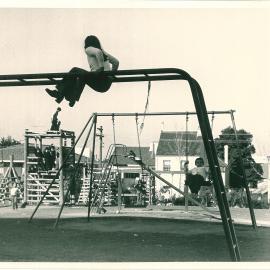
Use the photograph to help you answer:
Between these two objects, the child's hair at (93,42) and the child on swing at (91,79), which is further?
the child's hair at (93,42)

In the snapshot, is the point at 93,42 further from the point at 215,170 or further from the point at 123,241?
the point at 123,241

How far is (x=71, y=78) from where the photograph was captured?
683 centimetres

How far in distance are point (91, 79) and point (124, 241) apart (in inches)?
113

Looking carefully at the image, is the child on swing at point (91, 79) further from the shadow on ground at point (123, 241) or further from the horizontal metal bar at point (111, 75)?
the shadow on ground at point (123, 241)

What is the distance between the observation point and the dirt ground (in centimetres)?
713

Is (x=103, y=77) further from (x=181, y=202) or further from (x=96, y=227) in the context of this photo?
(x=181, y=202)

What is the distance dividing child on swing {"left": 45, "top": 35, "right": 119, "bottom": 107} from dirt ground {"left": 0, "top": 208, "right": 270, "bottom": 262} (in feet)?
6.41

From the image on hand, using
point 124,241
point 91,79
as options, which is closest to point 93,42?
point 91,79

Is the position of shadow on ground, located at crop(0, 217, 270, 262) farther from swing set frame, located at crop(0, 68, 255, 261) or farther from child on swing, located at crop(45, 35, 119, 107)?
child on swing, located at crop(45, 35, 119, 107)

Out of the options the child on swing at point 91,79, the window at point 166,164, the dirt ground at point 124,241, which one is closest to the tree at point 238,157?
the dirt ground at point 124,241

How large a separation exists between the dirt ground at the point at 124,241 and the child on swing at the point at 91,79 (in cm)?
195

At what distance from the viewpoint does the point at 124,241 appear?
8.70 meters

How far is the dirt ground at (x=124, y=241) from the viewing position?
713cm

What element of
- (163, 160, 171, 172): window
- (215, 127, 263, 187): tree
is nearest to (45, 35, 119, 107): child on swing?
(215, 127, 263, 187): tree
